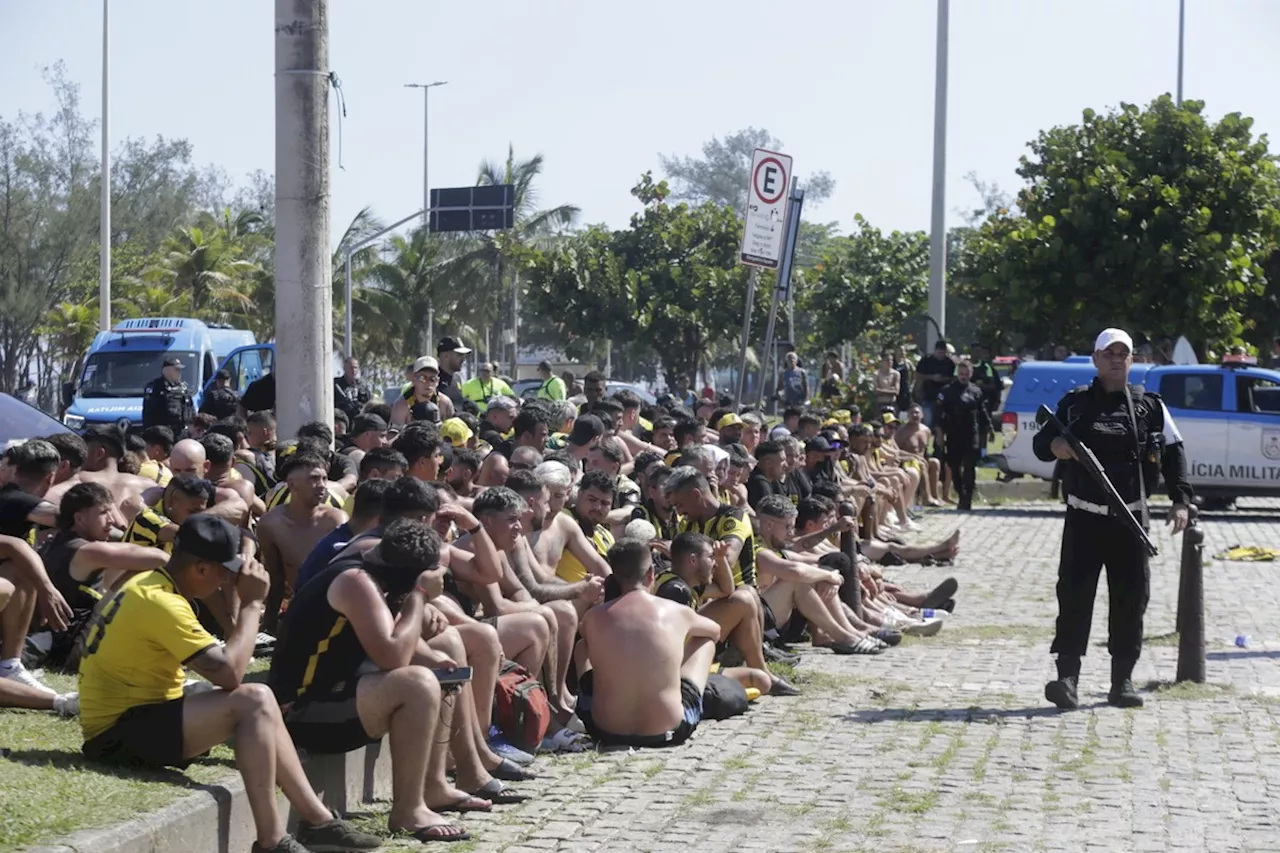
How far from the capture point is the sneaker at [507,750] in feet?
28.0

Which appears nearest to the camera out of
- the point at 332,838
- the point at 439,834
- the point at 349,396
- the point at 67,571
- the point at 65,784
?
the point at 65,784

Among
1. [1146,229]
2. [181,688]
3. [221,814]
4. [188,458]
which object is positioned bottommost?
[221,814]

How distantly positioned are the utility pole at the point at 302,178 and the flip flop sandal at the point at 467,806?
4.80 meters

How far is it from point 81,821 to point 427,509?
2197 millimetres

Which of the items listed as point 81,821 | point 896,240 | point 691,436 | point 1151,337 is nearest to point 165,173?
point 896,240

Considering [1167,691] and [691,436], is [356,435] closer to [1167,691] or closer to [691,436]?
[691,436]

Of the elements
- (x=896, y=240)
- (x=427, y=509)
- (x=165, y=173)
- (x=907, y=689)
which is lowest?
(x=907, y=689)

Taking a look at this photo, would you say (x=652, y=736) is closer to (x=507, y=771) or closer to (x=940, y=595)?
(x=507, y=771)

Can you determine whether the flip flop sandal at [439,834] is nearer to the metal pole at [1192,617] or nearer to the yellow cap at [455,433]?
the metal pole at [1192,617]

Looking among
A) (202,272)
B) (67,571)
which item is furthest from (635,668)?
(202,272)

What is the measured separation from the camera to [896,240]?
3675 cm

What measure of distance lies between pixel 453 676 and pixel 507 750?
1.13 metres

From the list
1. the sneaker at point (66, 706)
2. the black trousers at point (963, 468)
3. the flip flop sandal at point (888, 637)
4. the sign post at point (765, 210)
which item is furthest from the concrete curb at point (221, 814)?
the black trousers at point (963, 468)

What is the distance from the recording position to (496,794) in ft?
26.0
